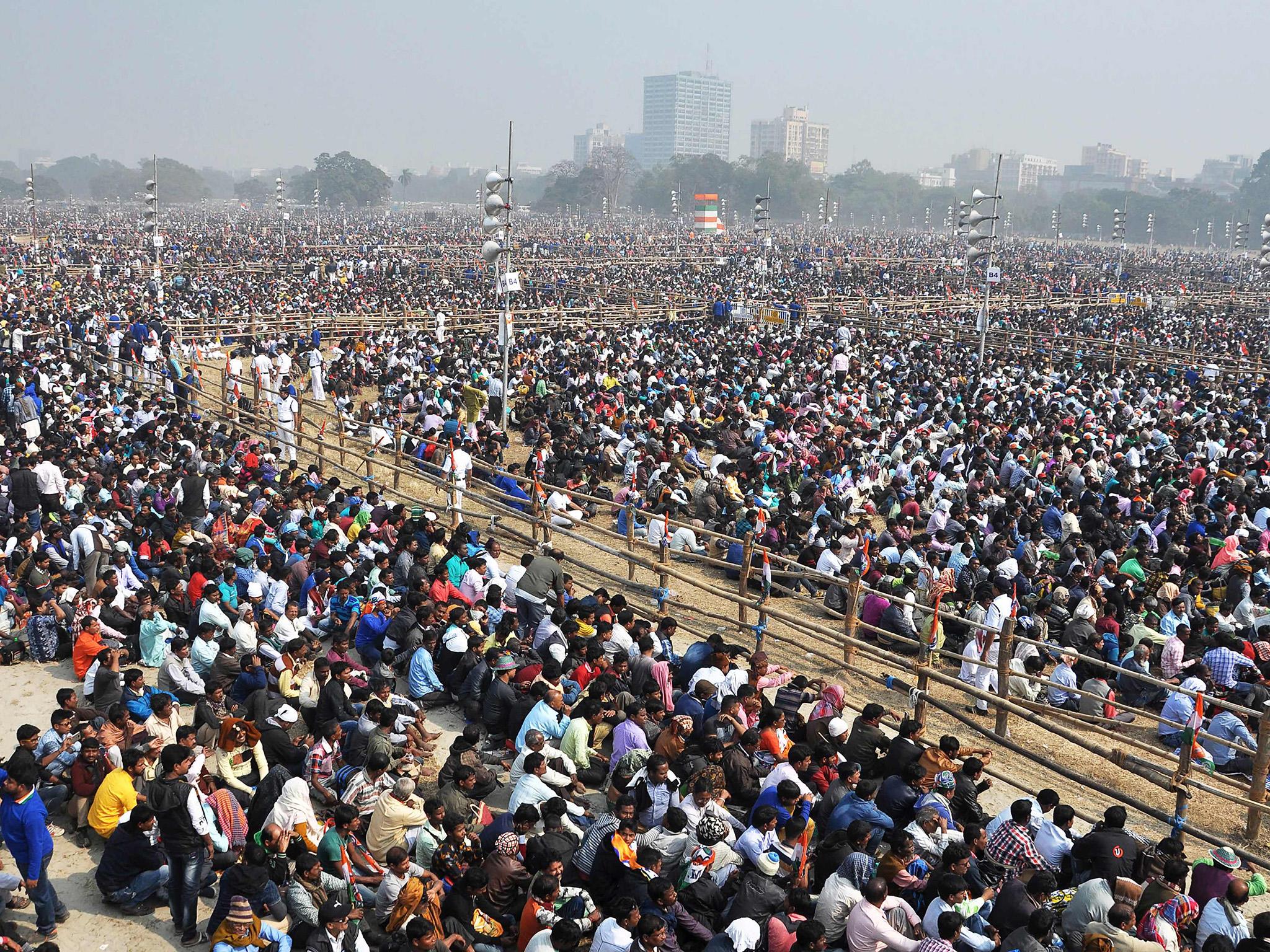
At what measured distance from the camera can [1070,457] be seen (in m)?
16.4

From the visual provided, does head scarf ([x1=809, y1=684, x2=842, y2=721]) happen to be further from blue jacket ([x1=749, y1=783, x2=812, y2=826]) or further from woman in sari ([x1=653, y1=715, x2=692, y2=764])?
blue jacket ([x1=749, y1=783, x2=812, y2=826])

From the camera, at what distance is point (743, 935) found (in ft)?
18.6

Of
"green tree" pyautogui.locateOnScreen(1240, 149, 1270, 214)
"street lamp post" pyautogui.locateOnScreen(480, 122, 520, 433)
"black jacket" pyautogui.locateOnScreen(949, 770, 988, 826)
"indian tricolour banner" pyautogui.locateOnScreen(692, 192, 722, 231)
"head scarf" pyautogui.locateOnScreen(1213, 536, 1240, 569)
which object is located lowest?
"black jacket" pyautogui.locateOnScreen(949, 770, 988, 826)

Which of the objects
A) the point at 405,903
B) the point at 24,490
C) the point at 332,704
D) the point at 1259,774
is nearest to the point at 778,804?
the point at 405,903

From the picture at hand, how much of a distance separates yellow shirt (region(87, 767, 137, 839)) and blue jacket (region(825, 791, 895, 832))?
438cm

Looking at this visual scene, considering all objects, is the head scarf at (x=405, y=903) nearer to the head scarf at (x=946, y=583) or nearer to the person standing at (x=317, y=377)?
the head scarf at (x=946, y=583)

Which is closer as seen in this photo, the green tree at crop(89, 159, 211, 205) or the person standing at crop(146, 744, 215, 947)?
the person standing at crop(146, 744, 215, 947)

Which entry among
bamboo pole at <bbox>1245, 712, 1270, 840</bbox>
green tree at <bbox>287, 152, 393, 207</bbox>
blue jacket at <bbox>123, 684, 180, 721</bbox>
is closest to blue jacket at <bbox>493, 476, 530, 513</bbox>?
blue jacket at <bbox>123, 684, 180, 721</bbox>

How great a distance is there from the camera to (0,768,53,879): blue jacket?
6.32 metres

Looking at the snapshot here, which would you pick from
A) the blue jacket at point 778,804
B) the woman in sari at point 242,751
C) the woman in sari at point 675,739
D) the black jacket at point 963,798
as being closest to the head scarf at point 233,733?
the woman in sari at point 242,751

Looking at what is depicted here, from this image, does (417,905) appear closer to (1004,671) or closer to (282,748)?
(282,748)

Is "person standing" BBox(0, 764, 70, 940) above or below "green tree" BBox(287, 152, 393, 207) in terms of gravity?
below

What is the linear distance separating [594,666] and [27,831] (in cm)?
411

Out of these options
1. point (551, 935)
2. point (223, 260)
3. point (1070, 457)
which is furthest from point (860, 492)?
point (223, 260)
